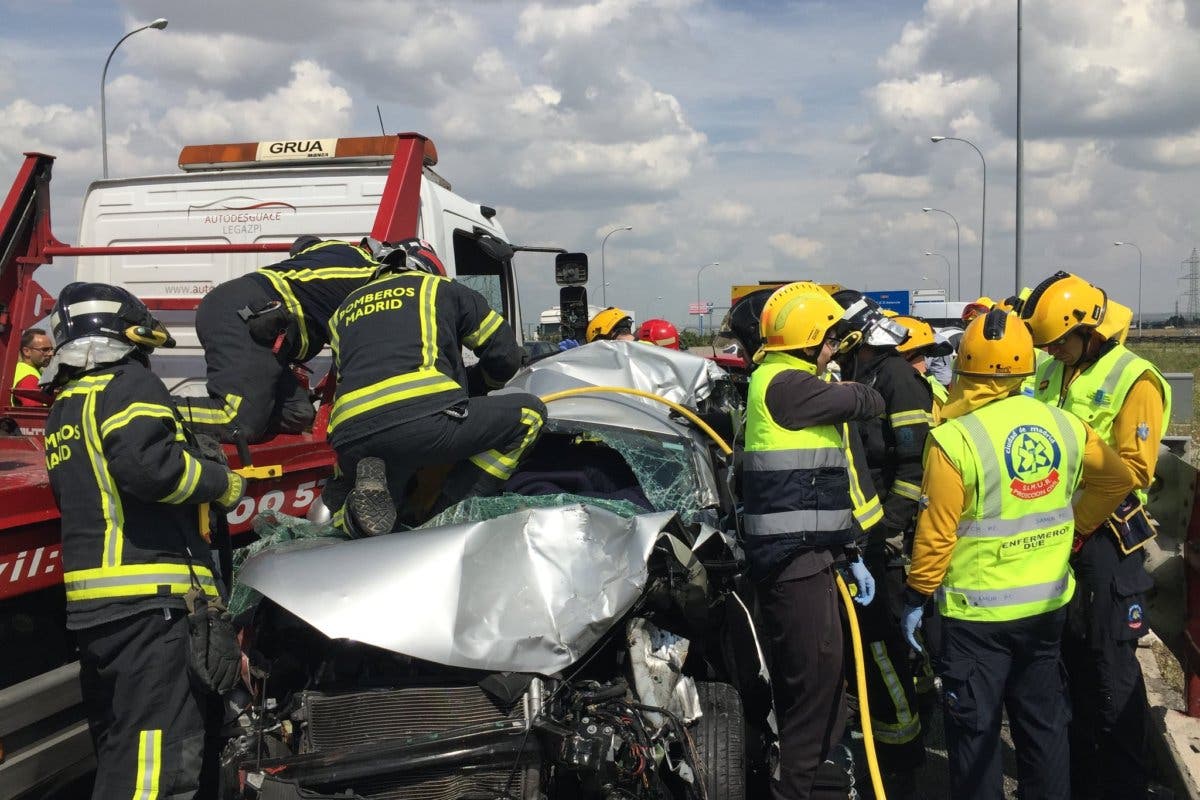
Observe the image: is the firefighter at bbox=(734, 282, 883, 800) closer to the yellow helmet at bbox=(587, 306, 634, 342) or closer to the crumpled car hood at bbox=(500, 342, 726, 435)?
the crumpled car hood at bbox=(500, 342, 726, 435)

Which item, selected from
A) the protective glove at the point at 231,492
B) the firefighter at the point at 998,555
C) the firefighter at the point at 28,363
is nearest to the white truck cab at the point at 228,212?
the firefighter at the point at 28,363

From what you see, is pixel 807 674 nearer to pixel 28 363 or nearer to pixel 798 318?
pixel 798 318

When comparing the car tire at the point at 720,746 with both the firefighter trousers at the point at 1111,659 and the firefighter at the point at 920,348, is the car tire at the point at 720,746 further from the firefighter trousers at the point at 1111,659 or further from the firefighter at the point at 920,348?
the firefighter at the point at 920,348

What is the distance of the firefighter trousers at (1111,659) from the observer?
3.77m

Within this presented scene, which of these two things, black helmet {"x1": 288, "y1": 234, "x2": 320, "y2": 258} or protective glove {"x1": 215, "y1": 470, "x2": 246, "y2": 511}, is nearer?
protective glove {"x1": 215, "y1": 470, "x2": 246, "y2": 511}

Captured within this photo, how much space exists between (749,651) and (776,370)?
105cm

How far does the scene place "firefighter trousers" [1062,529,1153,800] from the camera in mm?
3766

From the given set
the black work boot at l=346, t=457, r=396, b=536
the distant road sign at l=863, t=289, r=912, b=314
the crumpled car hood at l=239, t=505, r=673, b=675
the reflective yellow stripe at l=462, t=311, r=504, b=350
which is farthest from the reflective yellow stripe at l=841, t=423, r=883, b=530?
the distant road sign at l=863, t=289, r=912, b=314

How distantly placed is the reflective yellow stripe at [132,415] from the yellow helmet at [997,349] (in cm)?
282

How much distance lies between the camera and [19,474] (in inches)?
149

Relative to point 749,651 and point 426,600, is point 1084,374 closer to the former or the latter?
point 749,651

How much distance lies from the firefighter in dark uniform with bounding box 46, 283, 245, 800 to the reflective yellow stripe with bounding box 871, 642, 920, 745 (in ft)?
9.27

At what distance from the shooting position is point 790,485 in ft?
11.9

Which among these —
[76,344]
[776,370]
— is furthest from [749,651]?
[76,344]
